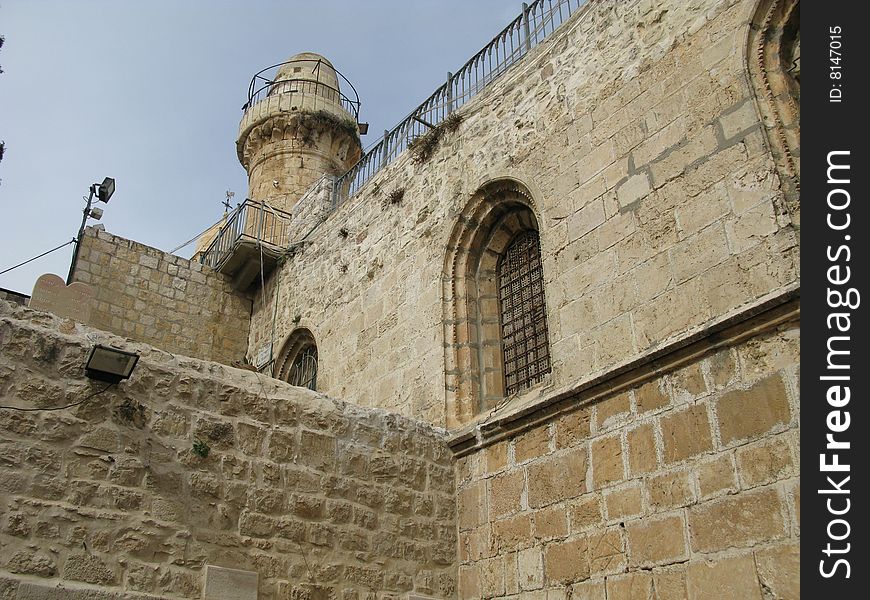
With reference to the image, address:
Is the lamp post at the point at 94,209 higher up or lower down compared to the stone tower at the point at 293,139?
lower down

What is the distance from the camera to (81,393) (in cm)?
440

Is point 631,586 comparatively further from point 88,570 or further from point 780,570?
point 88,570

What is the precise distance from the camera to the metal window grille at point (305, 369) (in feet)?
31.0

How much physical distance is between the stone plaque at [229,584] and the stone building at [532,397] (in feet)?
0.07

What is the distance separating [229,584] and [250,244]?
7.11 m

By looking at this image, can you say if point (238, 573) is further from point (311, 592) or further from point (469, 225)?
point (469, 225)

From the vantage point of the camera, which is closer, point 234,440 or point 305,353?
point 234,440

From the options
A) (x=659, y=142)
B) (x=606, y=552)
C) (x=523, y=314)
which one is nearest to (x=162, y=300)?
(x=523, y=314)

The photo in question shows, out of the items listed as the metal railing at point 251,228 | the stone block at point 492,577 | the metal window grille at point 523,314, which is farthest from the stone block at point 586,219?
the metal railing at point 251,228

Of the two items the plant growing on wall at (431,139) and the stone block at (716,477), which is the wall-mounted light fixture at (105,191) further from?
the stone block at (716,477)
